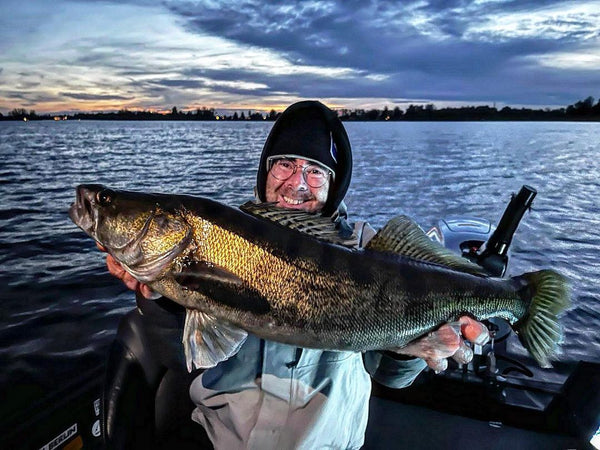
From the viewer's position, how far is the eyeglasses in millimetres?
4117

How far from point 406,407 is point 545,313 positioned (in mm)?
2596

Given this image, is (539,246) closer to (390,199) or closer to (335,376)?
(390,199)

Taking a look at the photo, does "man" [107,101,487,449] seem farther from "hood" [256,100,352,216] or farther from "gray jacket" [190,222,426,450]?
"hood" [256,100,352,216]

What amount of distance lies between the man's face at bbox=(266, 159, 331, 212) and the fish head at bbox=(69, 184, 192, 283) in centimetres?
140

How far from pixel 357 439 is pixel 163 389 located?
1846 mm

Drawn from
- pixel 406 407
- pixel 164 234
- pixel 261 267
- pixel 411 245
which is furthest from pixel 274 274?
pixel 406 407

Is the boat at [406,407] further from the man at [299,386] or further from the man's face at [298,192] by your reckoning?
the man's face at [298,192]

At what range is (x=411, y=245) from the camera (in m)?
3.22

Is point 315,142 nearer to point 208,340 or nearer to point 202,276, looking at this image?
point 202,276

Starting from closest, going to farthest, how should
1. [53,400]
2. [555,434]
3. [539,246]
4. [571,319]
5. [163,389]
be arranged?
[53,400] < [163,389] < [555,434] < [571,319] < [539,246]

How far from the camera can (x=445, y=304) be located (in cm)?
303

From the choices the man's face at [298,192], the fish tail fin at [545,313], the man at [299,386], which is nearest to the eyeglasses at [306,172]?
the man's face at [298,192]

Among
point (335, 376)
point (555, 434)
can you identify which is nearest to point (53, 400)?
point (335, 376)

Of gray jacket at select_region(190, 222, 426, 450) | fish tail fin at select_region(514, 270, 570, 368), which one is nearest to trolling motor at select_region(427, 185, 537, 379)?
fish tail fin at select_region(514, 270, 570, 368)
